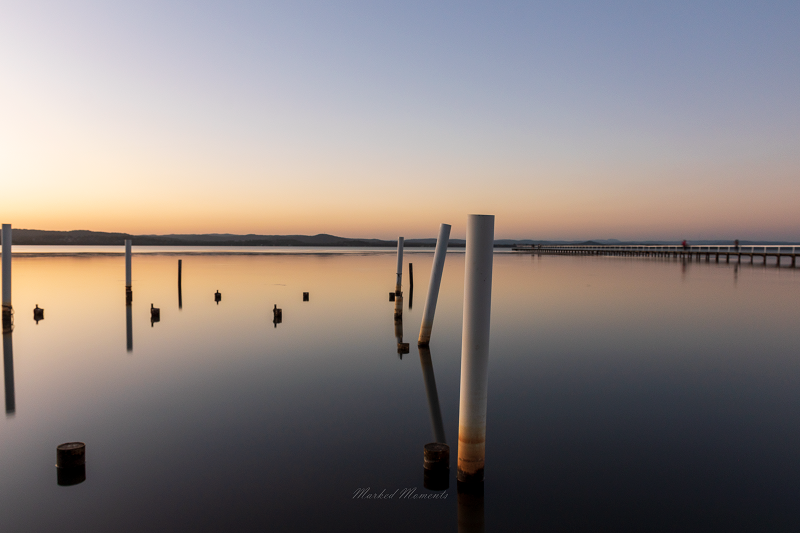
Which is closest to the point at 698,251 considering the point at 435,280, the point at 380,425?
the point at 435,280

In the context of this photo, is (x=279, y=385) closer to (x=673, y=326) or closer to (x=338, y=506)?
(x=338, y=506)

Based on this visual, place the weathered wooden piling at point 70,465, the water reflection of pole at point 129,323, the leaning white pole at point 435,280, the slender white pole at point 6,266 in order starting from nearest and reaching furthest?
the weathered wooden piling at point 70,465
the leaning white pole at point 435,280
the water reflection of pole at point 129,323
the slender white pole at point 6,266

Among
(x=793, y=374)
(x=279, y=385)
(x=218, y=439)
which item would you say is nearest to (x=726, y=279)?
(x=793, y=374)

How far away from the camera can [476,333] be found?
20.5 ft

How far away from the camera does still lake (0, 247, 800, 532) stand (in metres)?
6.23

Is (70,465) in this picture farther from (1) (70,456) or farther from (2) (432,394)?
(2) (432,394)

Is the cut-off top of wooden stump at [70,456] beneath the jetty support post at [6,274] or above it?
beneath

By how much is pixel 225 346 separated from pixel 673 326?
17.0 meters

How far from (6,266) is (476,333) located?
18.2 meters

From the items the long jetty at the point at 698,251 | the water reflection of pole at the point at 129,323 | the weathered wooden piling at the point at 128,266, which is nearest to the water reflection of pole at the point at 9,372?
the water reflection of pole at the point at 129,323

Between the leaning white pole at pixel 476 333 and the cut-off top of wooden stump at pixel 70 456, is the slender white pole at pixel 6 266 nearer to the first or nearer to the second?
the cut-off top of wooden stump at pixel 70 456

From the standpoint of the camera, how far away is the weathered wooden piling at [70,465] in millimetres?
6936

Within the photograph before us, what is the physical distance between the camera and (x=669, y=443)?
841 centimetres

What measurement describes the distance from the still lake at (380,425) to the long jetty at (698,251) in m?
53.0
